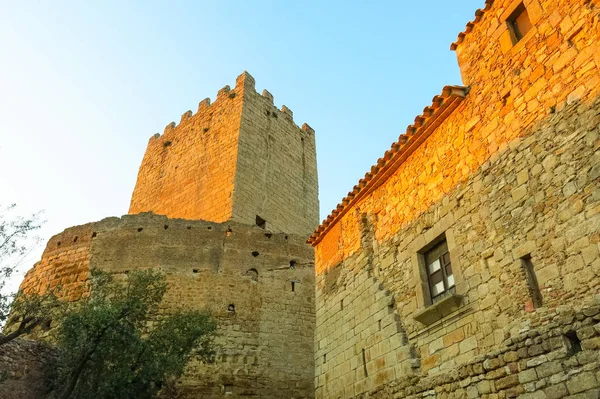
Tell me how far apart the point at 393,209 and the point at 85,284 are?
357 inches

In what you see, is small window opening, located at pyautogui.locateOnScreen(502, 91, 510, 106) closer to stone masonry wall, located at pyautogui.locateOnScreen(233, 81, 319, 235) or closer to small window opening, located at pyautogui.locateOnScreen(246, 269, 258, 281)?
small window opening, located at pyautogui.locateOnScreen(246, 269, 258, 281)

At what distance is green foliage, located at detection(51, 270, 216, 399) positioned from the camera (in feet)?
27.8

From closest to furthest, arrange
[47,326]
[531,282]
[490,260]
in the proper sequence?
[531,282]
[490,260]
[47,326]

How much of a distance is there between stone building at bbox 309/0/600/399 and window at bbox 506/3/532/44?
2 centimetres

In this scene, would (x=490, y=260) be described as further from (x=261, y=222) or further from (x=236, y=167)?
(x=236, y=167)

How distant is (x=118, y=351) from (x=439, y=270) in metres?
5.75

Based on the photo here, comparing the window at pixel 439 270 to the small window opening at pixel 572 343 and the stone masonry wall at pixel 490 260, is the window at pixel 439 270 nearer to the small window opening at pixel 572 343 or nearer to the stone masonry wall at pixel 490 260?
the stone masonry wall at pixel 490 260

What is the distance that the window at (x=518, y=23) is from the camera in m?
6.49

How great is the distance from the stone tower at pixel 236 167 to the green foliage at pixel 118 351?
23.3ft

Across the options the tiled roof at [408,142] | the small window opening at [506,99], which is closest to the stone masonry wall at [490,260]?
the small window opening at [506,99]

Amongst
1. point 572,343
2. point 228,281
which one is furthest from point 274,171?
point 572,343

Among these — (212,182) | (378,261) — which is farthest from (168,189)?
(378,261)

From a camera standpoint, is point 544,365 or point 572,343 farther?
point 544,365

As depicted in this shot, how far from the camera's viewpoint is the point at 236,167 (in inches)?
711
